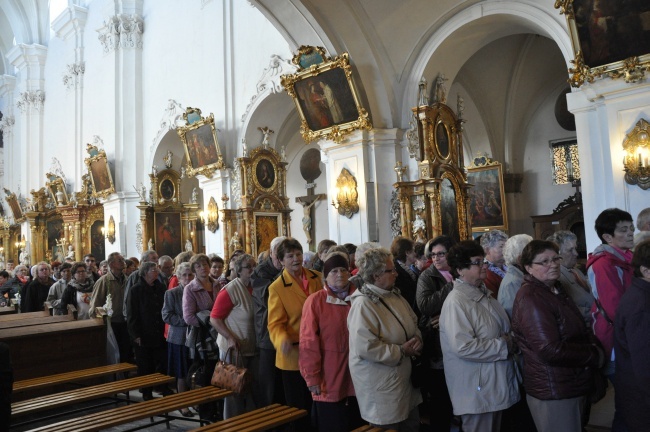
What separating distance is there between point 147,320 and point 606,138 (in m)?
6.31

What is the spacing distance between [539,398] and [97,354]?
16.2 ft

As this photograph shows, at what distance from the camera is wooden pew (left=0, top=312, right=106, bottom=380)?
5594 millimetres

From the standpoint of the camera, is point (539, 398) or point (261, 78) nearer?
point (539, 398)

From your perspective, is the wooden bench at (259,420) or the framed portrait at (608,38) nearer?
the wooden bench at (259,420)

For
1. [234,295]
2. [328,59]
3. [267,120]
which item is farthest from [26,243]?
[234,295]

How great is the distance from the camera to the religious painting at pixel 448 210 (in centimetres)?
1024

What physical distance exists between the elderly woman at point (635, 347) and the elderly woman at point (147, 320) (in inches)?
173

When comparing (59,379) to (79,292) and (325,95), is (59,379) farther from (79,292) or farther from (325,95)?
(325,95)

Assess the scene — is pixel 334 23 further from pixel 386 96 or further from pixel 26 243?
pixel 26 243

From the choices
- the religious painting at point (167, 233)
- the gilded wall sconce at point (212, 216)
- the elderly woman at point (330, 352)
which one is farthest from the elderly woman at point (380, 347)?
the religious painting at point (167, 233)

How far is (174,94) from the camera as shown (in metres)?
16.5

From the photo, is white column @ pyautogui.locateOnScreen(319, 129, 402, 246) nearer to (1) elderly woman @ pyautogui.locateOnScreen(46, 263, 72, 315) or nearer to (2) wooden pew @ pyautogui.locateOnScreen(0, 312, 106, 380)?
(1) elderly woman @ pyautogui.locateOnScreen(46, 263, 72, 315)

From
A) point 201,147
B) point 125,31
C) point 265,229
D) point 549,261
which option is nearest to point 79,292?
point 549,261

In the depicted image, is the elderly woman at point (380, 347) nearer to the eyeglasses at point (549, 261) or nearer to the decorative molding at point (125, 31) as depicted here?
the eyeglasses at point (549, 261)
